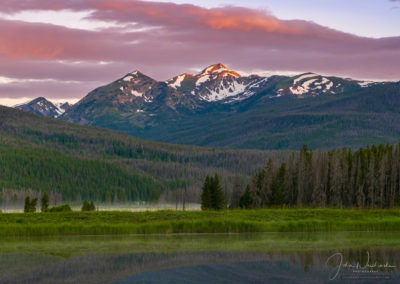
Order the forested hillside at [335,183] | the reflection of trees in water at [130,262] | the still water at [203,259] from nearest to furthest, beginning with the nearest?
the still water at [203,259], the reflection of trees in water at [130,262], the forested hillside at [335,183]

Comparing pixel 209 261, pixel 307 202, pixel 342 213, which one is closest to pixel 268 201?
pixel 307 202

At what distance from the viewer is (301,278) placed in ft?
124

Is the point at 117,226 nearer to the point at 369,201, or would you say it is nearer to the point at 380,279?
the point at 380,279

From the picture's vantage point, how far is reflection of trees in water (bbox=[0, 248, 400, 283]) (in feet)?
130

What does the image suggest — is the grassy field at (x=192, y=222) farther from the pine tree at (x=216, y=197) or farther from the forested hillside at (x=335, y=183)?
the pine tree at (x=216, y=197)

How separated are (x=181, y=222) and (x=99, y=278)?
25285mm

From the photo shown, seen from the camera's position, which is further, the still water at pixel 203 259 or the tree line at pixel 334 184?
the tree line at pixel 334 184
